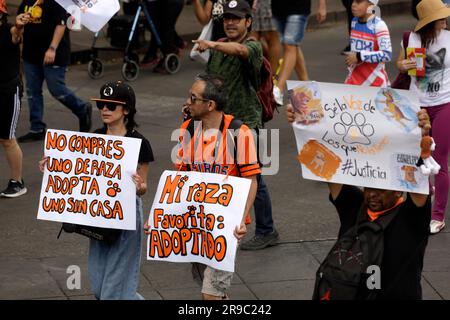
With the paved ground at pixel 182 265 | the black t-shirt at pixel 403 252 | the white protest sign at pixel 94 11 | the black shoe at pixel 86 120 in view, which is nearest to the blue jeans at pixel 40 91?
the black shoe at pixel 86 120

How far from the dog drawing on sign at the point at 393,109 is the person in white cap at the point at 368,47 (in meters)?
3.32

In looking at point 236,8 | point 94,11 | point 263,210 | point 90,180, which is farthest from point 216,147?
point 94,11

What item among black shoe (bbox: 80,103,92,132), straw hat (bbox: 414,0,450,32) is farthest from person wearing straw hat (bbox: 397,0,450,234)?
black shoe (bbox: 80,103,92,132)

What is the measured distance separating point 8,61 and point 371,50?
3060mm

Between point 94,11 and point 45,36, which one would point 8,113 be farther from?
point 45,36

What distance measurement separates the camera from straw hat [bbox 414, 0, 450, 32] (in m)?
8.20

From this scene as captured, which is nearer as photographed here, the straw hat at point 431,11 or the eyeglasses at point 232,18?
the eyeglasses at point 232,18

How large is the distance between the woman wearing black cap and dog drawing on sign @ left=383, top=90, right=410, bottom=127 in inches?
55.0

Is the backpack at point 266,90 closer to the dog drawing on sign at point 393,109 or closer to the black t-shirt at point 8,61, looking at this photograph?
the dog drawing on sign at point 393,109

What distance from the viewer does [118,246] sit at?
21.5ft

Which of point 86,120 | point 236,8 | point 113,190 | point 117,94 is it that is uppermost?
point 236,8

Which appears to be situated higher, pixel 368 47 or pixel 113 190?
pixel 113 190

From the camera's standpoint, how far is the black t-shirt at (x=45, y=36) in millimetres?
10836
